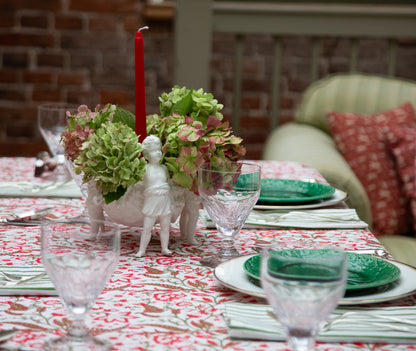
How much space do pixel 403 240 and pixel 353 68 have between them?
0.97 m

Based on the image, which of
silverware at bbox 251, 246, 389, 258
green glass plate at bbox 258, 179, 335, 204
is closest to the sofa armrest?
green glass plate at bbox 258, 179, 335, 204

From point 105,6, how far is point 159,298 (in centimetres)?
287

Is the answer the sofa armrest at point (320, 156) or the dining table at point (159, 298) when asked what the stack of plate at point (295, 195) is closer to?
the dining table at point (159, 298)

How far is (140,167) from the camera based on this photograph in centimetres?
89

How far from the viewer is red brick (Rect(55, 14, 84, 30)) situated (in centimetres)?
341

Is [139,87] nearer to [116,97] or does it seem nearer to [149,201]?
[149,201]

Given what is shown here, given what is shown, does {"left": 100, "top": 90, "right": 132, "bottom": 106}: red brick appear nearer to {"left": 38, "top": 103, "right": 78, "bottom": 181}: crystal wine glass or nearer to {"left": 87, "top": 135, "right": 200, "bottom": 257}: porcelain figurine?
{"left": 38, "top": 103, "right": 78, "bottom": 181}: crystal wine glass

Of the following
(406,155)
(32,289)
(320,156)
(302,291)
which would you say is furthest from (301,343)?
(406,155)

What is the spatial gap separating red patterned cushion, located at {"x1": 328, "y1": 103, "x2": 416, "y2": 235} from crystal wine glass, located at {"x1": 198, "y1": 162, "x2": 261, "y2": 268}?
113 cm

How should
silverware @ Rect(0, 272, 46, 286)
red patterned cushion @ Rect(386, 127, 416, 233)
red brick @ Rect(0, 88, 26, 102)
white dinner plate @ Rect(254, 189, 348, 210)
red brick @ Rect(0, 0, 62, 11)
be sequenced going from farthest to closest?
red brick @ Rect(0, 88, 26, 102) → red brick @ Rect(0, 0, 62, 11) → red patterned cushion @ Rect(386, 127, 416, 233) → white dinner plate @ Rect(254, 189, 348, 210) → silverware @ Rect(0, 272, 46, 286)

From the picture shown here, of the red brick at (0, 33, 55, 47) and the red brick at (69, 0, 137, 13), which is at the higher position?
the red brick at (69, 0, 137, 13)

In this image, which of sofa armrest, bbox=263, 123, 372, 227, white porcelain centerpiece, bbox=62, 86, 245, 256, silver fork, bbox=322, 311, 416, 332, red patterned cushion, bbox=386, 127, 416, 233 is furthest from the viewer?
red patterned cushion, bbox=386, 127, 416, 233

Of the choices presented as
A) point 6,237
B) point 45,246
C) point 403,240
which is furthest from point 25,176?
point 403,240

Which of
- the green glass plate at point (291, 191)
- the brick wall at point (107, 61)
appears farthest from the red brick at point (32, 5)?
the green glass plate at point (291, 191)
